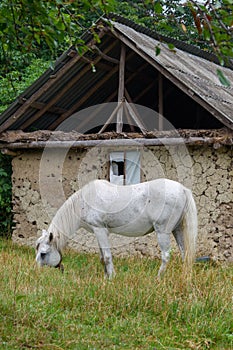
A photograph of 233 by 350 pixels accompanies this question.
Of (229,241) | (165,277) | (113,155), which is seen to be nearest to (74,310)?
(165,277)

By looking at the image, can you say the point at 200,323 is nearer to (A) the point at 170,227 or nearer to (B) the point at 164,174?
(A) the point at 170,227

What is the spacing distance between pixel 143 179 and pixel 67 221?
2.48 m

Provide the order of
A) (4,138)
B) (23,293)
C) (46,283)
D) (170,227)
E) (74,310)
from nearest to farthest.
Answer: (74,310) → (23,293) → (46,283) → (170,227) → (4,138)

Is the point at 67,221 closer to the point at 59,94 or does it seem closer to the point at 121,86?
the point at 121,86

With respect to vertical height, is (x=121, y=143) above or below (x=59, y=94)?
below

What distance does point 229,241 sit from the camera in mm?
9188

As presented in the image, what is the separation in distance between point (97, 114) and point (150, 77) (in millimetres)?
1374

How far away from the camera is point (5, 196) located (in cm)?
1234

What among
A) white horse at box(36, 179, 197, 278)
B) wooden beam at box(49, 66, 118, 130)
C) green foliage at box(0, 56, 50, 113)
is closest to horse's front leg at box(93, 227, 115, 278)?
white horse at box(36, 179, 197, 278)

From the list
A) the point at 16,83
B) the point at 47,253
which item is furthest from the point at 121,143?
the point at 16,83

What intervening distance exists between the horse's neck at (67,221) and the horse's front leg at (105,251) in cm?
34

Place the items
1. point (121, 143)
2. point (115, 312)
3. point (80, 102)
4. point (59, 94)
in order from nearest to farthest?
1. point (115, 312)
2. point (121, 143)
3. point (59, 94)
4. point (80, 102)

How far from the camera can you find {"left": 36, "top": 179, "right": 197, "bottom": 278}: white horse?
26.1 ft

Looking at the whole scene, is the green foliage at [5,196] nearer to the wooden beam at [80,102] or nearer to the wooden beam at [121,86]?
the wooden beam at [80,102]
